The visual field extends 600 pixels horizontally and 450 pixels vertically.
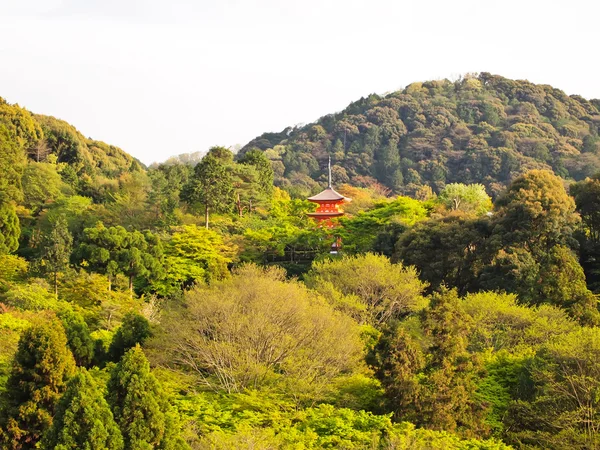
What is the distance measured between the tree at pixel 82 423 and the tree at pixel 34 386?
98.4 inches

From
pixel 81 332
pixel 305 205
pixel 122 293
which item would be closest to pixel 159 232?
pixel 122 293

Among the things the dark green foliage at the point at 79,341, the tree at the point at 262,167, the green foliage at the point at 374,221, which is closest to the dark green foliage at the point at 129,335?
the dark green foliage at the point at 79,341

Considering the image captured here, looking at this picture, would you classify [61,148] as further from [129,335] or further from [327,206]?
[129,335]

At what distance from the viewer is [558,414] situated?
13906mm

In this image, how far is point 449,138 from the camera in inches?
2781

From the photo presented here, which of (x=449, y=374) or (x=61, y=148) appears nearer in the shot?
(x=449, y=374)

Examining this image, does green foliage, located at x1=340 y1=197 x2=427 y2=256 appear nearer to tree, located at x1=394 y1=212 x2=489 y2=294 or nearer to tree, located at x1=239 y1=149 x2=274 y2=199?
tree, located at x1=394 y1=212 x2=489 y2=294

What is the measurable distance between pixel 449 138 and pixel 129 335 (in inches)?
2223

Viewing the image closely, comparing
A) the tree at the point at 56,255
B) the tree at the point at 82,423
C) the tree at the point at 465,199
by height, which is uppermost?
the tree at the point at 465,199

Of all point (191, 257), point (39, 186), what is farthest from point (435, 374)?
point (39, 186)

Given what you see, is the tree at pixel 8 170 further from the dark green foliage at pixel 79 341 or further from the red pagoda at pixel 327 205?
the red pagoda at pixel 327 205

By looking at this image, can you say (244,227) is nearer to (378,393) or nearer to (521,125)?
(378,393)

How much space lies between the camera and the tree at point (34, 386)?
12.8m

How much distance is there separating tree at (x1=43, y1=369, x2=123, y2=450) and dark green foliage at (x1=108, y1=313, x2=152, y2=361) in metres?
7.70
